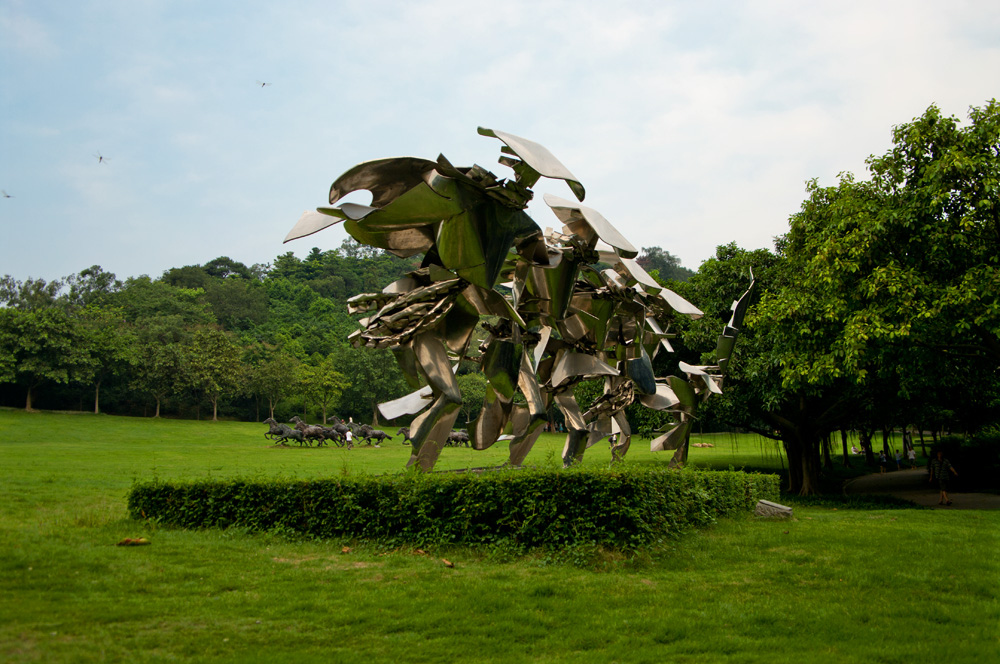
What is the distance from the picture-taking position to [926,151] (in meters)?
14.4

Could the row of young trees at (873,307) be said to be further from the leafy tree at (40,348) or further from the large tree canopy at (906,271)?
the leafy tree at (40,348)

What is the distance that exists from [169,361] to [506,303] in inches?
1703

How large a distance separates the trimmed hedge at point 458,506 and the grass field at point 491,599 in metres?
0.29

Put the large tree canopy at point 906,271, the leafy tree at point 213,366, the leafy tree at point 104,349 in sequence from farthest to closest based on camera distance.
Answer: the leafy tree at point 213,366 < the leafy tree at point 104,349 < the large tree canopy at point 906,271

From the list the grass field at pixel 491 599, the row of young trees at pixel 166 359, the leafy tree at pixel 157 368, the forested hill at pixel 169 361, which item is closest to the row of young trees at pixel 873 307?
the grass field at pixel 491 599

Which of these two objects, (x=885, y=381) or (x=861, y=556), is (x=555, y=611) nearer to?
(x=861, y=556)

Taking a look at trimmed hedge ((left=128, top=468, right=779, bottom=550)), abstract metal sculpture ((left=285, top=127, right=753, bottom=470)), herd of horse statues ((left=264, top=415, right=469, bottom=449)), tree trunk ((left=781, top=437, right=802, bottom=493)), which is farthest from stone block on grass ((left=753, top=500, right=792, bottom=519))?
herd of horse statues ((left=264, top=415, right=469, bottom=449))

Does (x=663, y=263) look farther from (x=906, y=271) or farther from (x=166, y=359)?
(x=906, y=271)

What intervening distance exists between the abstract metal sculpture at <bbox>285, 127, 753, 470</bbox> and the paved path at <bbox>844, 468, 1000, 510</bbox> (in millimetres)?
11405

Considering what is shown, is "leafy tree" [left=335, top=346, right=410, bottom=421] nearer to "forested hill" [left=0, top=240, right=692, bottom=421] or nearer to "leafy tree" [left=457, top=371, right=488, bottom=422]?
"forested hill" [left=0, top=240, right=692, bottom=421]

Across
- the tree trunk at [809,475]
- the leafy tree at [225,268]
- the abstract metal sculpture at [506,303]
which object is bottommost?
the tree trunk at [809,475]

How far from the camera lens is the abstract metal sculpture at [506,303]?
7.68m

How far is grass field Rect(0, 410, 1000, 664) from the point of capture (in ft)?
15.9

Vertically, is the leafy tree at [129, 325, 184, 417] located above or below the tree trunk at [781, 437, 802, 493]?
above
